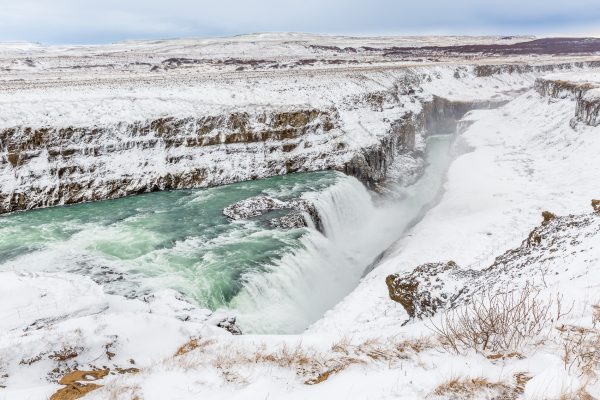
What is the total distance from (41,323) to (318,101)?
29595 millimetres

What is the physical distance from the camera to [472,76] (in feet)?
201

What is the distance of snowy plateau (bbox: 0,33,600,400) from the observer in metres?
4.81

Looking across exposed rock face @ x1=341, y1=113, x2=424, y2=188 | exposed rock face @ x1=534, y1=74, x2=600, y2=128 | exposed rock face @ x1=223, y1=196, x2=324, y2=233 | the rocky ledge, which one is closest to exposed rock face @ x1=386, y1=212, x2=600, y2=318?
the rocky ledge

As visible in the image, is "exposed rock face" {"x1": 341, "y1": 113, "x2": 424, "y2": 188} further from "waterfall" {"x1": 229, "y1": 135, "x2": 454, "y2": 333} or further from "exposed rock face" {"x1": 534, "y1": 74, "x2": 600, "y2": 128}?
"exposed rock face" {"x1": 534, "y1": 74, "x2": 600, "y2": 128}

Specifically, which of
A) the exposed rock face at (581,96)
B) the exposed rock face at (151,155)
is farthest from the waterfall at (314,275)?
the exposed rock face at (581,96)

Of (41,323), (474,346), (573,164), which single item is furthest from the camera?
(573,164)

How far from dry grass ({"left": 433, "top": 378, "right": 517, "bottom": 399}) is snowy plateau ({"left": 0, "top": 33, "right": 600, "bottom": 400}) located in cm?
2

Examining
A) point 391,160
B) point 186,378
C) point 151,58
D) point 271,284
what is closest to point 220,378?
point 186,378

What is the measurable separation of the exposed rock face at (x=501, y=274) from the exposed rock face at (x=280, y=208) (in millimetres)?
9086

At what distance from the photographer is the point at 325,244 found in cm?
1942

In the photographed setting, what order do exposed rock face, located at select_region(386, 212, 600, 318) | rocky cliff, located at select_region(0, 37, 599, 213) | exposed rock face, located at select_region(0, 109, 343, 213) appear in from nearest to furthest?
exposed rock face, located at select_region(386, 212, 600, 318) → exposed rock face, located at select_region(0, 109, 343, 213) → rocky cliff, located at select_region(0, 37, 599, 213)

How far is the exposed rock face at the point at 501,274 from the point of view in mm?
8109

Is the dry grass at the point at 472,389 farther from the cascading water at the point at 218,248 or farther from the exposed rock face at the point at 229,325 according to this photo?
the cascading water at the point at 218,248

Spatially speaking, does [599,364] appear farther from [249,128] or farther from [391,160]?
[391,160]
